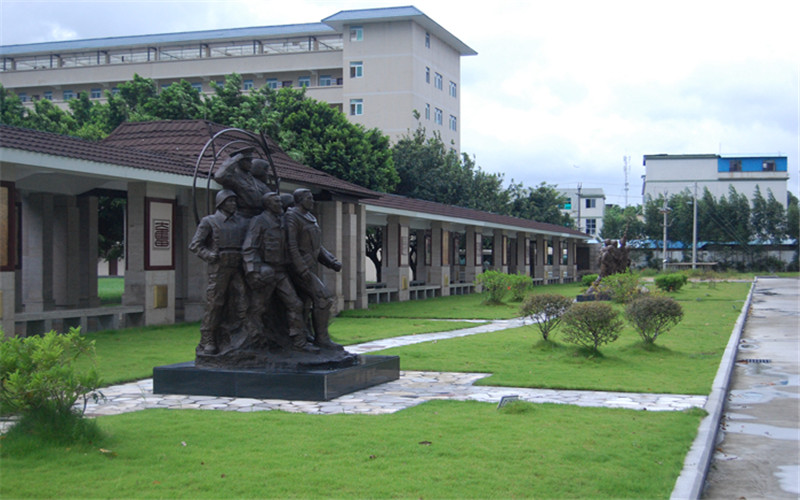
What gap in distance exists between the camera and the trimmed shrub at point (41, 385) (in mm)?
5840

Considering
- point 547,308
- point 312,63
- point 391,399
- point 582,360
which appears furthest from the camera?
point 312,63

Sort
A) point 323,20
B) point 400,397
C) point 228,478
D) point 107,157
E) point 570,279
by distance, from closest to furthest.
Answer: point 228,478 → point 400,397 → point 107,157 → point 323,20 → point 570,279

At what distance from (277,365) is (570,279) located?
141 ft

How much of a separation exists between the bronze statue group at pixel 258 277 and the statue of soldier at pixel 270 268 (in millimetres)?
12

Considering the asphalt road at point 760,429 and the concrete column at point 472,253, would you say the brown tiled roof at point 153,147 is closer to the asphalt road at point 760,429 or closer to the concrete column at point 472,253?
the asphalt road at point 760,429

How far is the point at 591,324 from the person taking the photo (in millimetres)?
11734

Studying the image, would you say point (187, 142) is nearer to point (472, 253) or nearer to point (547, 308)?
point (547, 308)

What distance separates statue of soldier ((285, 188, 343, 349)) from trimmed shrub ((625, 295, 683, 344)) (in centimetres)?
565

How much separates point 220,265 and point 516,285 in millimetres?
17321

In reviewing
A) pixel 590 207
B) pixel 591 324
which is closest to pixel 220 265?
pixel 591 324

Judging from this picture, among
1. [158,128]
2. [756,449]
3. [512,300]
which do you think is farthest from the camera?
[512,300]

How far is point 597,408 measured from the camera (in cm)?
802

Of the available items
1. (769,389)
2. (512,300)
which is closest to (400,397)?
(769,389)

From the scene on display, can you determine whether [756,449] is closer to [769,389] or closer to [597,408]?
[597,408]
